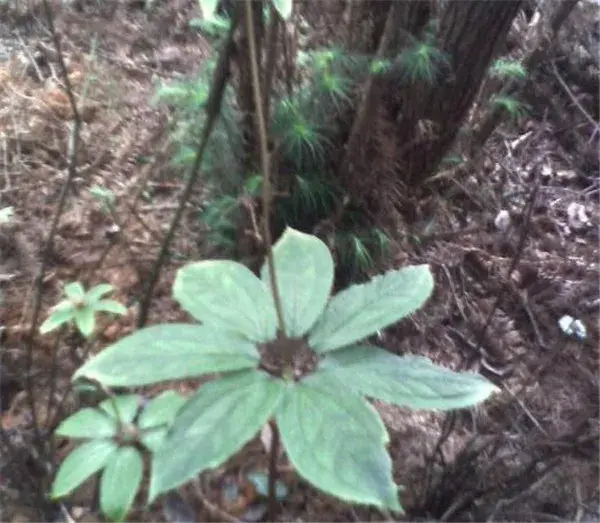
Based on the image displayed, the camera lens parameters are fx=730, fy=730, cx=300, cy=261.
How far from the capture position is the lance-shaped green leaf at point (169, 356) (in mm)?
908

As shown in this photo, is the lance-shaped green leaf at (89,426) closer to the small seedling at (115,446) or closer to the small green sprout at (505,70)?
the small seedling at (115,446)

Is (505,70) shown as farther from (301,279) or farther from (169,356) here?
(169,356)

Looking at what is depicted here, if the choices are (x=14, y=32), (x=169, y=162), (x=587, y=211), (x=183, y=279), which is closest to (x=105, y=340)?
(x=169, y=162)

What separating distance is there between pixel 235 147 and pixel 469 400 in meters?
1.06

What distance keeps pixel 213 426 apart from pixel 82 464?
1.07 ft

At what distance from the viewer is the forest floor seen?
154 centimetres

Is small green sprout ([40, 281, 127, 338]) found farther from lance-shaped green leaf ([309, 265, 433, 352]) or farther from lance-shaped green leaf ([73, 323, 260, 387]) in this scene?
lance-shaped green leaf ([309, 265, 433, 352])

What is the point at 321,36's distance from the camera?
6.35 feet

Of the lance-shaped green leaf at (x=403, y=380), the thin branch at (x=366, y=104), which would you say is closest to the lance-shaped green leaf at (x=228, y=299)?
the lance-shaped green leaf at (x=403, y=380)

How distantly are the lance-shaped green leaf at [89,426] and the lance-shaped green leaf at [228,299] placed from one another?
0.87 ft

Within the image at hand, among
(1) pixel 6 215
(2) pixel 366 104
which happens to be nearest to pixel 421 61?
(2) pixel 366 104

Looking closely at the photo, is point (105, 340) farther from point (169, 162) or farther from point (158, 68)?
point (158, 68)

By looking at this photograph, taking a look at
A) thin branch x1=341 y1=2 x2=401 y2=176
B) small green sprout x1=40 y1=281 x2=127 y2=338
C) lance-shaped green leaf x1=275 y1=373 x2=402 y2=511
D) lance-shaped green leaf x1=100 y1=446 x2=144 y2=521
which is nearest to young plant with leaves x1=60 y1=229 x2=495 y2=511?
lance-shaped green leaf x1=275 y1=373 x2=402 y2=511

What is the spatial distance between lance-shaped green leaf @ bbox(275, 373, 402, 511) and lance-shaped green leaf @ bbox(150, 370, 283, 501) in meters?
0.03
